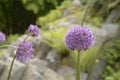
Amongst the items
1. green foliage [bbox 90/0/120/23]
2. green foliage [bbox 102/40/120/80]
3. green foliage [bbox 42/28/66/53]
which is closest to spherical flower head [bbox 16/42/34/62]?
green foliage [bbox 102/40/120/80]

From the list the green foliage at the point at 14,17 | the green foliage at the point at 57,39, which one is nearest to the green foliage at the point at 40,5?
the green foliage at the point at 14,17

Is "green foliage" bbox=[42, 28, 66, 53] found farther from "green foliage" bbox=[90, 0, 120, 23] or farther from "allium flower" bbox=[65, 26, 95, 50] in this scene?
"allium flower" bbox=[65, 26, 95, 50]

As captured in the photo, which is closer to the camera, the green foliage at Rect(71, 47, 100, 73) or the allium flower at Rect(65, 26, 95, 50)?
the allium flower at Rect(65, 26, 95, 50)

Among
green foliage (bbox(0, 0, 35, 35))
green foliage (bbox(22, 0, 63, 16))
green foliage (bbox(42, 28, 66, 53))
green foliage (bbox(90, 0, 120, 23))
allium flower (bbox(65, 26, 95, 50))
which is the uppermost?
green foliage (bbox(0, 0, 35, 35))

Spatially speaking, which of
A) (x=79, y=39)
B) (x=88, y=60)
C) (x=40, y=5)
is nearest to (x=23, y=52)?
(x=79, y=39)

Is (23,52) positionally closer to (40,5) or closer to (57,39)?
(57,39)

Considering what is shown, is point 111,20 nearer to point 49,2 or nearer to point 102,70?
point 102,70

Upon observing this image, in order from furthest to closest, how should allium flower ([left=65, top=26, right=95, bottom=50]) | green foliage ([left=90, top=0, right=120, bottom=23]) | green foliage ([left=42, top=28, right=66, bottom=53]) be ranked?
1. green foliage ([left=90, top=0, right=120, bottom=23])
2. green foliage ([left=42, top=28, right=66, bottom=53])
3. allium flower ([left=65, top=26, right=95, bottom=50])

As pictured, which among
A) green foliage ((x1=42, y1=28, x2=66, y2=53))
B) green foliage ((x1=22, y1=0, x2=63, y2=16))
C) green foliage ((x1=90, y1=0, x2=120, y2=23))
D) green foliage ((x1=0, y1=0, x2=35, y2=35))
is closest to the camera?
green foliage ((x1=42, y1=28, x2=66, y2=53))

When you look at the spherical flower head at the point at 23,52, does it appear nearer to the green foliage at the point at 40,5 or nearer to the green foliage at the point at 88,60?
the green foliage at the point at 88,60
